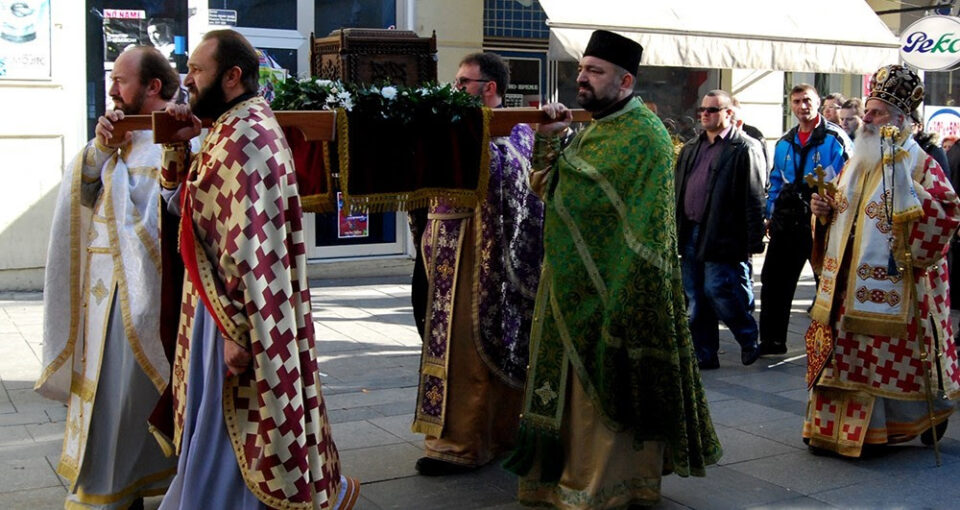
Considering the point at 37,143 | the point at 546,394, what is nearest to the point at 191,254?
the point at 546,394

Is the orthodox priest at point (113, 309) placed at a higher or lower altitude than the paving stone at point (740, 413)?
higher

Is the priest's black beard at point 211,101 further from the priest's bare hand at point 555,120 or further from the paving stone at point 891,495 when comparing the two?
the paving stone at point 891,495

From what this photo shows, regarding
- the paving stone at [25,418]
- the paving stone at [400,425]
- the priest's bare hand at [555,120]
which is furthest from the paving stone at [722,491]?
the paving stone at [25,418]

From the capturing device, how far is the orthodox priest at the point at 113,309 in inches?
182

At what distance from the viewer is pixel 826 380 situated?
599 cm

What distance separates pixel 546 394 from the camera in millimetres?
4832

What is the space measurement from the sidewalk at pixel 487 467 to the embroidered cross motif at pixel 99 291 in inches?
38.0

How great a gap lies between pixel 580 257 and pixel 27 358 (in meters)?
4.91

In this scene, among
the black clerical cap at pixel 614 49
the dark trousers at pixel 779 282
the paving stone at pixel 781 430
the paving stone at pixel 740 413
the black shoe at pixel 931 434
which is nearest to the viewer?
the black clerical cap at pixel 614 49

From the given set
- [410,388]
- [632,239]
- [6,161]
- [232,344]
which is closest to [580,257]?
[632,239]

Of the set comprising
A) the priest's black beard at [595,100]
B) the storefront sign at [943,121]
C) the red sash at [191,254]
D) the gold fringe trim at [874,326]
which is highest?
the storefront sign at [943,121]

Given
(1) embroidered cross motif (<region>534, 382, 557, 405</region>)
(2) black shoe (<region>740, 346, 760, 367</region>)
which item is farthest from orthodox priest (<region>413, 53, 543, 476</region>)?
(2) black shoe (<region>740, 346, 760, 367</region>)

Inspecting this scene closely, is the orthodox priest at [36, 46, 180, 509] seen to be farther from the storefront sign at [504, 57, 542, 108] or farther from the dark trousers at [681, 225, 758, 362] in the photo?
the storefront sign at [504, 57, 542, 108]

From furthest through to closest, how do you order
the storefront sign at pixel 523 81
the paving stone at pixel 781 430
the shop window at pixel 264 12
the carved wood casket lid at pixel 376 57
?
the storefront sign at pixel 523 81 → the shop window at pixel 264 12 → the paving stone at pixel 781 430 → the carved wood casket lid at pixel 376 57
